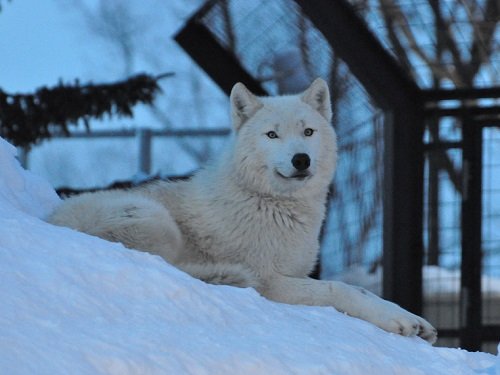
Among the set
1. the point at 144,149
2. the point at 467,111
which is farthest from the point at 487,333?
the point at 144,149

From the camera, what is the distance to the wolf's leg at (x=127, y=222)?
14.3 ft

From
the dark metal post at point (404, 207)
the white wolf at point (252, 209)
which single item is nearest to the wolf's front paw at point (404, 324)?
the white wolf at point (252, 209)

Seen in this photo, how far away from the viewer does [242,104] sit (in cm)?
496

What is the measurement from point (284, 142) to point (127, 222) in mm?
809

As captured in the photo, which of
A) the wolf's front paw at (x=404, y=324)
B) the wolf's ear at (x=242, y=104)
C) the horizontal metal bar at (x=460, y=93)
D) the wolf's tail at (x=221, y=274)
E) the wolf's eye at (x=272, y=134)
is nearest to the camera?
the wolf's front paw at (x=404, y=324)

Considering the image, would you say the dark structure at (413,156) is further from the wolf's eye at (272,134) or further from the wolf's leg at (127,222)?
the wolf's leg at (127,222)

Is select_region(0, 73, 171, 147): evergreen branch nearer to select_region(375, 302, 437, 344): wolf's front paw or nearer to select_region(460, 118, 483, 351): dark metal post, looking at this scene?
select_region(460, 118, 483, 351): dark metal post

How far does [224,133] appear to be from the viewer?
395 inches

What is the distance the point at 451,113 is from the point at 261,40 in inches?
50.5

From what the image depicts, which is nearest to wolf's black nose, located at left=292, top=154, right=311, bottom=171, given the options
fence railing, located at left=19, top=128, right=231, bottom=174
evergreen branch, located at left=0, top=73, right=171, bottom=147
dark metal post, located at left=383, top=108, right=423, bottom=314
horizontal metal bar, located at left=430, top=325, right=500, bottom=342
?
dark metal post, located at left=383, top=108, right=423, bottom=314

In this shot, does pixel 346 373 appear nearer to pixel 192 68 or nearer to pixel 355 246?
pixel 355 246

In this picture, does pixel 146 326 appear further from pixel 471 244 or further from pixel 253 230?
pixel 471 244

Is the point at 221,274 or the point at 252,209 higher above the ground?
the point at 252,209

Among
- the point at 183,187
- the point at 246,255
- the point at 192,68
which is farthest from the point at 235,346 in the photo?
the point at 192,68
